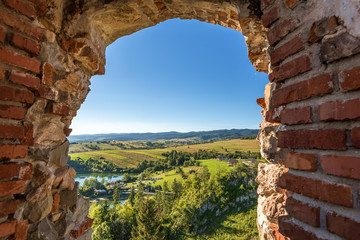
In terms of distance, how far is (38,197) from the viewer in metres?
1.69

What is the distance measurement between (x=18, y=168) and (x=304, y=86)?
2.06 meters

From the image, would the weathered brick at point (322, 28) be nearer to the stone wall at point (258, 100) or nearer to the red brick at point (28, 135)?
the stone wall at point (258, 100)

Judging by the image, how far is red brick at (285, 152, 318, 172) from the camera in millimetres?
1000

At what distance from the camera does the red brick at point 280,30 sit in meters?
1.17

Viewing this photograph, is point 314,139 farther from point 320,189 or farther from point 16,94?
point 16,94

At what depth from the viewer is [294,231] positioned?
3.43 feet

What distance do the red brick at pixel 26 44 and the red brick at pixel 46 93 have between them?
312mm

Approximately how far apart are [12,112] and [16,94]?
14 cm

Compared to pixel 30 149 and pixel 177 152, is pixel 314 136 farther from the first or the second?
pixel 177 152

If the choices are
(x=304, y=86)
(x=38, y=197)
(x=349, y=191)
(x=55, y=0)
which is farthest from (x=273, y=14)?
(x=38, y=197)

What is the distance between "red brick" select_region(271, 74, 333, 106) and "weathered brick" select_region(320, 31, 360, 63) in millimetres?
98

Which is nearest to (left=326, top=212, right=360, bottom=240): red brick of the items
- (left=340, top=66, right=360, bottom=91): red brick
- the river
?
(left=340, top=66, right=360, bottom=91): red brick

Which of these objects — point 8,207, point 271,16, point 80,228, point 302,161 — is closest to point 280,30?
point 271,16

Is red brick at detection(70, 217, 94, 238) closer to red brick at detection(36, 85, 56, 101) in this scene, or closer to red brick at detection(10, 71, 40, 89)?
red brick at detection(36, 85, 56, 101)
